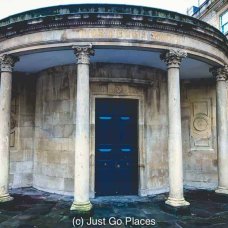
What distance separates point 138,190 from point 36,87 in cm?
518

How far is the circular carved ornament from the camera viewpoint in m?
10.8

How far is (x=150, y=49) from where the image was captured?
23.2 feet

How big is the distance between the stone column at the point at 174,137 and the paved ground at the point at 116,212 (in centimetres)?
44

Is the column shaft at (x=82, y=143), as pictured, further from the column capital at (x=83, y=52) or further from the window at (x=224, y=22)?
the window at (x=224, y=22)

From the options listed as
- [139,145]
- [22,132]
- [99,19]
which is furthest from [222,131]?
[22,132]

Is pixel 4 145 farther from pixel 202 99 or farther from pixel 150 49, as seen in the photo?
pixel 202 99

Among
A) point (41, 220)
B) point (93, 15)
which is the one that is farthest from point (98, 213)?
point (93, 15)

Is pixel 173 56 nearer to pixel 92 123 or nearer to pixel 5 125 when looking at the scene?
pixel 92 123

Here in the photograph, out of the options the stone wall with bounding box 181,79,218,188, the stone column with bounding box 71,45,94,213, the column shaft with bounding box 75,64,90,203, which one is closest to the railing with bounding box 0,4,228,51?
the stone column with bounding box 71,45,94,213

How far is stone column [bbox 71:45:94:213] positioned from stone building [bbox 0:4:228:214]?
2 centimetres

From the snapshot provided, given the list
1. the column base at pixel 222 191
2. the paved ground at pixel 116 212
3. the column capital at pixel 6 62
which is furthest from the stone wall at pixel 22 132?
the column base at pixel 222 191

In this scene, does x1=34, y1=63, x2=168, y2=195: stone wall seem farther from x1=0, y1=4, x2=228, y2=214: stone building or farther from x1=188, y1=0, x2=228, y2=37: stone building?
x1=188, y1=0, x2=228, y2=37: stone building

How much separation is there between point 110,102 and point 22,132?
358 centimetres

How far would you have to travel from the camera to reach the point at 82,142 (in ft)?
21.8
